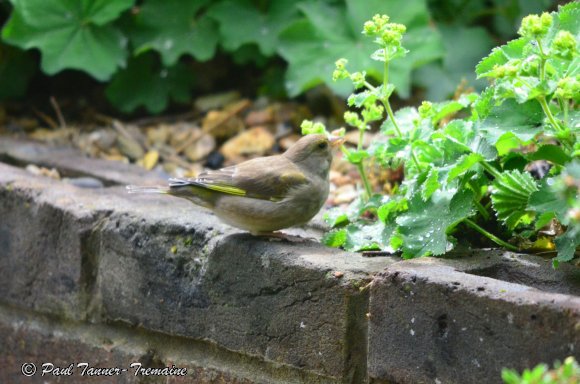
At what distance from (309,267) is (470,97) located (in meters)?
0.76

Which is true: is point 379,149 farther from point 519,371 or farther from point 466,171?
point 519,371

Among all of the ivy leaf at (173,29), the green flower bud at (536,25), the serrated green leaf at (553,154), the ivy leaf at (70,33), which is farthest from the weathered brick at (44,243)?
the green flower bud at (536,25)

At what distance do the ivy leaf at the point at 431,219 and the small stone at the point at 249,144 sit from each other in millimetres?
1875

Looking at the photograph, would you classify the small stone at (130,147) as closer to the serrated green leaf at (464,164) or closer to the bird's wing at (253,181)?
the bird's wing at (253,181)

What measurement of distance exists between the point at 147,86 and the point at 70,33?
51cm

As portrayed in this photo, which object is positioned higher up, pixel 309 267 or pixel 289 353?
pixel 309 267

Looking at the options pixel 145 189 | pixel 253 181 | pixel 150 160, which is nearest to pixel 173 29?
pixel 150 160

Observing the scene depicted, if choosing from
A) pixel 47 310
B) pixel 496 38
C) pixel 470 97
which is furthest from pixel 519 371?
pixel 496 38

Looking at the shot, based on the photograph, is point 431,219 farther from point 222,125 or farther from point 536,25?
point 222,125

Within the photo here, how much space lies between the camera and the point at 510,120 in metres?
2.62

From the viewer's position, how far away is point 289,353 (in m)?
2.91

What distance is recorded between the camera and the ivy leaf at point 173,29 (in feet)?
16.6

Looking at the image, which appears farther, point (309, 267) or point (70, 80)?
point (70, 80)

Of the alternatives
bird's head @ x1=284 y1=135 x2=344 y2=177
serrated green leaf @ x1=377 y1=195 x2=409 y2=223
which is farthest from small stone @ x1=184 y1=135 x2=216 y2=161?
serrated green leaf @ x1=377 y1=195 x2=409 y2=223
